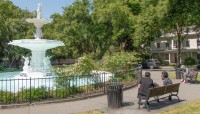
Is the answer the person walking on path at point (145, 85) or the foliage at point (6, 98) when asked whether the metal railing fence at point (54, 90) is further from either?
the person walking on path at point (145, 85)

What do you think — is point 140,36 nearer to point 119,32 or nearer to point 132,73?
point 119,32

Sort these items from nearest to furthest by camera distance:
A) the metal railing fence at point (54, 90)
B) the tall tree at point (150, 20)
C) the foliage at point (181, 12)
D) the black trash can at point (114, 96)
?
the black trash can at point (114, 96), the metal railing fence at point (54, 90), the foliage at point (181, 12), the tall tree at point (150, 20)

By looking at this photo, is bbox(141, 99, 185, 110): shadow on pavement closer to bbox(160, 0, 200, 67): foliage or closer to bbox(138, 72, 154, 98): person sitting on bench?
bbox(138, 72, 154, 98): person sitting on bench

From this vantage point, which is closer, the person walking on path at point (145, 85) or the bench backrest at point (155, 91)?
the bench backrest at point (155, 91)

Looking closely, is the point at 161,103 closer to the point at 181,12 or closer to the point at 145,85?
the point at 145,85

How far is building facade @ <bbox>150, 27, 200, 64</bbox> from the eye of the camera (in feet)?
205

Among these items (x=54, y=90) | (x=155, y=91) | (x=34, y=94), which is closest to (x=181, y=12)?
(x=54, y=90)

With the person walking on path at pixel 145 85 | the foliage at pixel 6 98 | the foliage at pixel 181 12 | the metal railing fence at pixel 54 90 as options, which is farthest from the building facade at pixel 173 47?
the foliage at pixel 6 98

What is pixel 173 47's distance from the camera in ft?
223

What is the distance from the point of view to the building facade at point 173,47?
205 ft

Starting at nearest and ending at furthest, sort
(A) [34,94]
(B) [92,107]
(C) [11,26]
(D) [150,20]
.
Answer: (B) [92,107]
(A) [34,94]
(D) [150,20]
(C) [11,26]

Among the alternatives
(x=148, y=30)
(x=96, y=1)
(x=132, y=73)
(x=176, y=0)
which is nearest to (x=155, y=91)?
(x=132, y=73)

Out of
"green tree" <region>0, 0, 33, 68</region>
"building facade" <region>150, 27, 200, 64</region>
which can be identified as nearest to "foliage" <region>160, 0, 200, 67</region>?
"building facade" <region>150, 27, 200, 64</region>

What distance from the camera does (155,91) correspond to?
1231 centimetres
